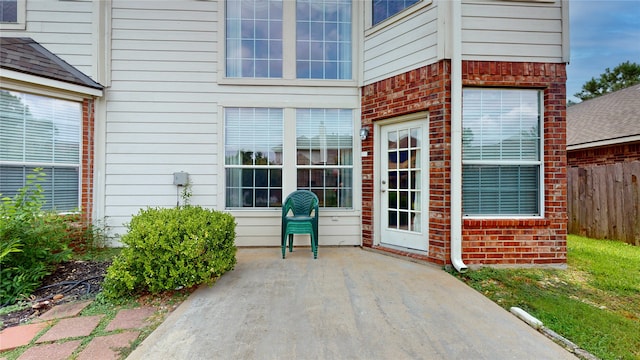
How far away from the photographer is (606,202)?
5285mm

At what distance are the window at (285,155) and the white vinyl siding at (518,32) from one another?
211 centimetres

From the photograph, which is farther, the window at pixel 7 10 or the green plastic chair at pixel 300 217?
the window at pixel 7 10

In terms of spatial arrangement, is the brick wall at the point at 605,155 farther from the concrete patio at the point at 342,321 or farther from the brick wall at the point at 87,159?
the brick wall at the point at 87,159

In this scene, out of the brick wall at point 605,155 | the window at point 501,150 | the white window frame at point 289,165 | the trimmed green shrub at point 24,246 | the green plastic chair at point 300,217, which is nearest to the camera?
the trimmed green shrub at point 24,246

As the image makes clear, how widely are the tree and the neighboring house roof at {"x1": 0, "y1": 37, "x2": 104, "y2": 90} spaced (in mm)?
30616

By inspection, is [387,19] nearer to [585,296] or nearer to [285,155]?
[285,155]

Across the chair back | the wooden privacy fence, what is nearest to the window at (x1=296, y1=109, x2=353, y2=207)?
the chair back

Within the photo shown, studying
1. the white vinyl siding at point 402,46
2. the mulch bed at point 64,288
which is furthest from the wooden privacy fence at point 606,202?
the mulch bed at point 64,288

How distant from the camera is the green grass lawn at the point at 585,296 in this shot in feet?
6.72

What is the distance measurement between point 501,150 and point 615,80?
27.7 m

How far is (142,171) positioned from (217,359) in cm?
374

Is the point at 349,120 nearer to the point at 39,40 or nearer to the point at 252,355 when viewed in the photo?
the point at 252,355

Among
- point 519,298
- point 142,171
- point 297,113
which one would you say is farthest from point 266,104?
point 519,298

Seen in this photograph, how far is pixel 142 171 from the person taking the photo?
14.8ft
